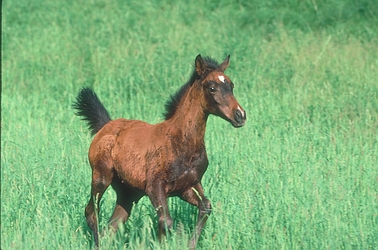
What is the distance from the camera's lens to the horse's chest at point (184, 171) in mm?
6098

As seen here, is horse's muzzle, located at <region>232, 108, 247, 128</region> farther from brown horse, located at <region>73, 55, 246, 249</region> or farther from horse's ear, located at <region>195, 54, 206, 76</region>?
horse's ear, located at <region>195, 54, 206, 76</region>

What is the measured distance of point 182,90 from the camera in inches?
254

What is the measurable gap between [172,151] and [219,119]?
13.9 feet

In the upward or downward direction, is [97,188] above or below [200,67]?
below

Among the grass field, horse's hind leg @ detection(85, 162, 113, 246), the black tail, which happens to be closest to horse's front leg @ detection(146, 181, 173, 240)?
the grass field

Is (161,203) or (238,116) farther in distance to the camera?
(161,203)

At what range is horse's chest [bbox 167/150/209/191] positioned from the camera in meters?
6.10

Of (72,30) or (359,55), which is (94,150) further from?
(72,30)

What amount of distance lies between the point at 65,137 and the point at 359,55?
5520mm

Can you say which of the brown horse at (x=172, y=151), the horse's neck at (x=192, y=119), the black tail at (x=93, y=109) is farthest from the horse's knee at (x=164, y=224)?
the black tail at (x=93, y=109)

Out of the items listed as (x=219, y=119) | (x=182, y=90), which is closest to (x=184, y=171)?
(x=182, y=90)

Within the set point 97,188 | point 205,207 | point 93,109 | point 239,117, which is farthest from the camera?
point 93,109

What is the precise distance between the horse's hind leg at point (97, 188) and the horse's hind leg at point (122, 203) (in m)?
0.13

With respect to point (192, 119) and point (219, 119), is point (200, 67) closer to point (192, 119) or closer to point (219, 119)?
point (192, 119)
